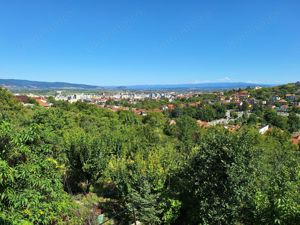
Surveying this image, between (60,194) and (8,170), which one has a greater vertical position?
(8,170)

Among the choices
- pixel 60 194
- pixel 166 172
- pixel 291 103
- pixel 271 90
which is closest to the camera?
pixel 60 194

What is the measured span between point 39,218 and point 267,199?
19.0 feet

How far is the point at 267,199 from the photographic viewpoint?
787 cm

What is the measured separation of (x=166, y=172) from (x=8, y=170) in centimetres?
794

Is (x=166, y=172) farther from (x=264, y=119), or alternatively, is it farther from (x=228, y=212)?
(x=264, y=119)

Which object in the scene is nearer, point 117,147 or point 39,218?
point 39,218

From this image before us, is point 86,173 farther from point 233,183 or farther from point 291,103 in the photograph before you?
point 291,103

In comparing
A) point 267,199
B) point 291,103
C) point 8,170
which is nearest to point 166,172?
point 267,199

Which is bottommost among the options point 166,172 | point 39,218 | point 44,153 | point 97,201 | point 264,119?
point 264,119

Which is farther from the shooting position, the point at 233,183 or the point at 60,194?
the point at 233,183

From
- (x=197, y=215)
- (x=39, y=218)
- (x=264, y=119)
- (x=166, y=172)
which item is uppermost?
(x=39, y=218)

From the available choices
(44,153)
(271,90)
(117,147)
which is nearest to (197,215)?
(44,153)

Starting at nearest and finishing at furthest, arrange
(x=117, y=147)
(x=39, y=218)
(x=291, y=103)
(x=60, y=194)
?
(x=39, y=218)
(x=60, y=194)
(x=117, y=147)
(x=291, y=103)

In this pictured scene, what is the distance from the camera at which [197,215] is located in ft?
32.3
